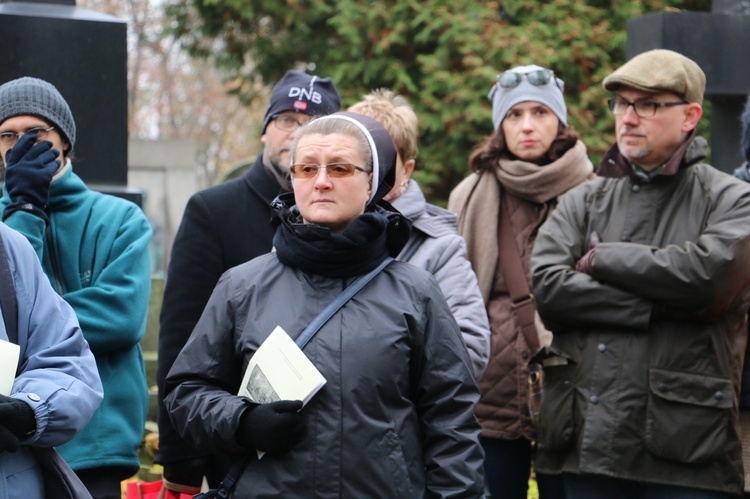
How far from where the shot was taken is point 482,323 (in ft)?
13.9

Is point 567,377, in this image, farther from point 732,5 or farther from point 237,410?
point 732,5

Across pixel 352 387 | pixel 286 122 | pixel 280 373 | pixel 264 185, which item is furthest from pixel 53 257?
pixel 352 387

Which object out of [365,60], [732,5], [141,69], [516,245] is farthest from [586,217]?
[141,69]

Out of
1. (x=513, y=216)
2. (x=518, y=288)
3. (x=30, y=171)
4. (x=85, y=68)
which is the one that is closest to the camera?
(x=30, y=171)

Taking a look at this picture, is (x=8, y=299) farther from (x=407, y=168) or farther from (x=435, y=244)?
(x=407, y=168)

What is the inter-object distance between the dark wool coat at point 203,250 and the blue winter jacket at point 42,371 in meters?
1.17

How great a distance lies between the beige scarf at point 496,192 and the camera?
16.9ft

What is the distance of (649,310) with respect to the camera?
430 centimetres

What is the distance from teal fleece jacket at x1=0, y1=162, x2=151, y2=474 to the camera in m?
4.15

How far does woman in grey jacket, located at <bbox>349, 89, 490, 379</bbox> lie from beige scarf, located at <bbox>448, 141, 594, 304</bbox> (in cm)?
57

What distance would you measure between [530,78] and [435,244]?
138 centimetres

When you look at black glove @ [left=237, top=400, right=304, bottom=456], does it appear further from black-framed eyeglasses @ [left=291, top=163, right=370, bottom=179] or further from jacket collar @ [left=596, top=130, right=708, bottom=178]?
jacket collar @ [left=596, top=130, right=708, bottom=178]

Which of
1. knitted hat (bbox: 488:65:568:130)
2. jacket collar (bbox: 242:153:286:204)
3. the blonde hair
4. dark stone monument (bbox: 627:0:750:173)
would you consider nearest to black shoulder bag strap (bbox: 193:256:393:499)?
the blonde hair

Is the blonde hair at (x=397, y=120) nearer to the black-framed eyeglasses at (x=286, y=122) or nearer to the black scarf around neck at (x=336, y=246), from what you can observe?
the black-framed eyeglasses at (x=286, y=122)
